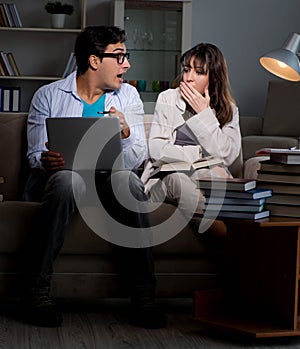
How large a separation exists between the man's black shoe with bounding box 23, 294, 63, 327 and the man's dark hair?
100 centimetres

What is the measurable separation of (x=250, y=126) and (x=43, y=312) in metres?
4.12

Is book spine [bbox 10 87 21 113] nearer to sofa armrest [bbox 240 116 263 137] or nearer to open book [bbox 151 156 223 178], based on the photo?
sofa armrest [bbox 240 116 263 137]

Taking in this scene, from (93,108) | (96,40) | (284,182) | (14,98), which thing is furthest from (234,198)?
(14,98)

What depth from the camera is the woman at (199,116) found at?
3.41 m

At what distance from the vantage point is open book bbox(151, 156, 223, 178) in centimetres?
324

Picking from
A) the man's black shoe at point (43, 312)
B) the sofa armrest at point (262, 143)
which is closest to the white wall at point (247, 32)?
the sofa armrest at point (262, 143)

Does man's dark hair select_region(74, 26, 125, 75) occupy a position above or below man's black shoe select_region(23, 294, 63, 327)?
above

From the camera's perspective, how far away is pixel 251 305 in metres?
2.94

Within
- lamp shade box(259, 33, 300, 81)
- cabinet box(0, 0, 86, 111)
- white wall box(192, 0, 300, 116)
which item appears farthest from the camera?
white wall box(192, 0, 300, 116)

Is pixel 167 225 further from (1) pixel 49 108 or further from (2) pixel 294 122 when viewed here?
(2) pixel 294 122

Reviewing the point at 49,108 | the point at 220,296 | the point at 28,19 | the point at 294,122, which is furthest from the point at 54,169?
the point at 28,19

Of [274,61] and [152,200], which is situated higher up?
[274,61]

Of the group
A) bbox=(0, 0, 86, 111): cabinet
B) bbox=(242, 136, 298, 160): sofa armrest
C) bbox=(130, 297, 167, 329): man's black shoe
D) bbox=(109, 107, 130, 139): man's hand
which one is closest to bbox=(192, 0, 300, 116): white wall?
bbox=(0, 0, 86, 111): cabinet

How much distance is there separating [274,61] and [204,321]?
1.11 meters
